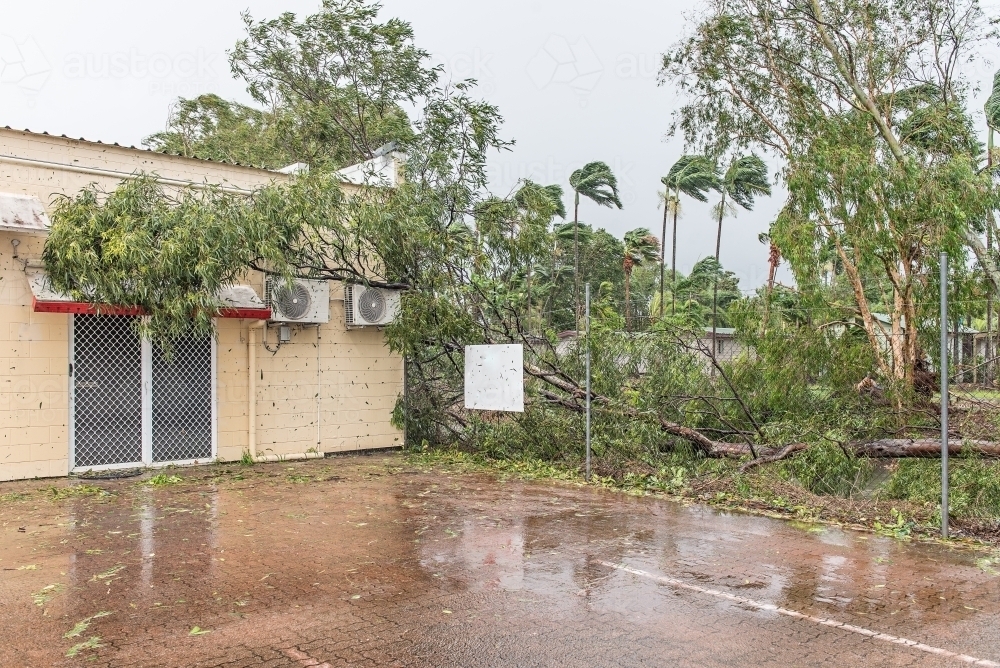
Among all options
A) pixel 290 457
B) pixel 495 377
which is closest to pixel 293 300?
pixel 290 457

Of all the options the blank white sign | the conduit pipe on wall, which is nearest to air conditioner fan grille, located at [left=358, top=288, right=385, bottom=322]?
the conduit pipe on wall

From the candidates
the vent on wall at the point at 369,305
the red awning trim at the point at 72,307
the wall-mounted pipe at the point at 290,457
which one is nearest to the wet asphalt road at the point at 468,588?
the red awning trim at the point at 72,307

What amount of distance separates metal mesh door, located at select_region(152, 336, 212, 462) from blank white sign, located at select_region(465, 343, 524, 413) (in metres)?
3.68

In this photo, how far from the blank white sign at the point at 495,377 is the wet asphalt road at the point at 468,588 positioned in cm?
200

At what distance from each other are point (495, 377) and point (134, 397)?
4750mm

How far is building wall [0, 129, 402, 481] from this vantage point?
972cm

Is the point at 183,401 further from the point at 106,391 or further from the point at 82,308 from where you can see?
the point at 82,308

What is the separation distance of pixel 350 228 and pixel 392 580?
628cm

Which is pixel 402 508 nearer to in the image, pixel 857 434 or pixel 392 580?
pixel 392 580

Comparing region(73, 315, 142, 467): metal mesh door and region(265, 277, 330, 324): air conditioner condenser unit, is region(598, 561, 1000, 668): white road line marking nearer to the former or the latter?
region(265, 277, 330, 324): air conditioner condenser unit

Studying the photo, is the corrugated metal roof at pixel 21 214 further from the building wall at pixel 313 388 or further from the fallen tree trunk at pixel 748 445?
the fallen tree trunk at pixel 748 445

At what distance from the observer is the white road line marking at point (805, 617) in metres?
4.14

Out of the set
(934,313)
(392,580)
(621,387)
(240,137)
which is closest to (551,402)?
(621,387)

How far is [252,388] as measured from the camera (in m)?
11.5
